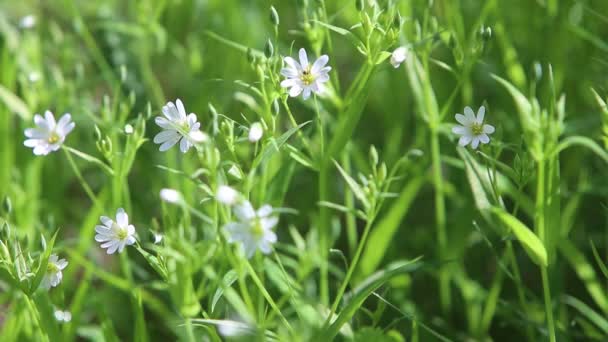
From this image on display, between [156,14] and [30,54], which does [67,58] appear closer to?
[30,54]

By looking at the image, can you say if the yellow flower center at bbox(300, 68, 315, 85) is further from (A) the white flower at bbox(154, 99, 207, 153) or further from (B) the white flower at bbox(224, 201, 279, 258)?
(B) the white flower at bbox(224, 201, 279, 258)

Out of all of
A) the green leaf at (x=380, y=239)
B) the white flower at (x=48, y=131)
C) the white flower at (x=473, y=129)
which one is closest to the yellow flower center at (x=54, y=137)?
the white flower at (x=48, y=131)

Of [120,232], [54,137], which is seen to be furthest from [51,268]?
[54,137]

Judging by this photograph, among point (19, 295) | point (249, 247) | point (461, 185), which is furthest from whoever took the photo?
point (461, 185)

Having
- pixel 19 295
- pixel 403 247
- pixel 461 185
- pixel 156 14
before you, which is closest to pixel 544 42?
pixel 461 185

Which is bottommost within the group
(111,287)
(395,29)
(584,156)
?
(111,287)

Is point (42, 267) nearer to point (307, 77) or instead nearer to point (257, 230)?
point (257, 230)

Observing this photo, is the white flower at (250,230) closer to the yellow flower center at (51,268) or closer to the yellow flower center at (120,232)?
the yellow flower center at (120,232)
